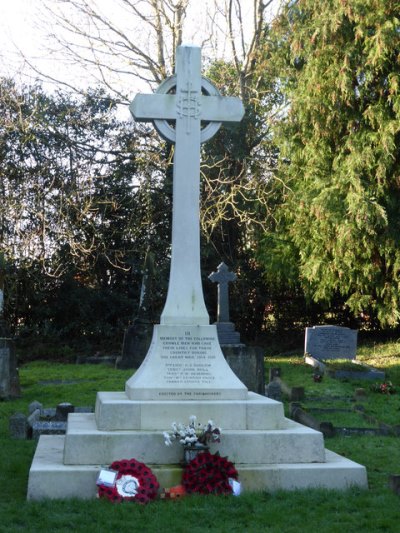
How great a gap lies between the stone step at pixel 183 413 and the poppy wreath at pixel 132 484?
2.05ft

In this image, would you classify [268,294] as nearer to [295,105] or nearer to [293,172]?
[293,172]

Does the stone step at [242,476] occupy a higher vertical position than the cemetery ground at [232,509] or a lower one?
higher

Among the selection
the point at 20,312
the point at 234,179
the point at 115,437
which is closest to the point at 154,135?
the point at 234,179

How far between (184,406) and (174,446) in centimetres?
51

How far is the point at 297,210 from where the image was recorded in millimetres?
22500

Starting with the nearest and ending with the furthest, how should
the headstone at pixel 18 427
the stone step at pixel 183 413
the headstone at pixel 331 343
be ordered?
the stone step at pixel 183 413, the headstone at pixel 18 427, the headstone at pixel 331 343

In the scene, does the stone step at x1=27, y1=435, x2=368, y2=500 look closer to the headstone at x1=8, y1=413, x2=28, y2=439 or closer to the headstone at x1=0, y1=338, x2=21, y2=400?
the headstone at x1=8, y1=413, x2=28, y2=439

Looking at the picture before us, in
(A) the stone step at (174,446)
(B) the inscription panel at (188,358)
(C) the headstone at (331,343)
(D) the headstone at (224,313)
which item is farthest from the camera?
(C) the headstone at (331,343)

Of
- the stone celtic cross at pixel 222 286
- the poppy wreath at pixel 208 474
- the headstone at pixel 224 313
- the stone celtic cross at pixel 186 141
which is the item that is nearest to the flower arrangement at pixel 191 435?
the poppy wreath at pixel 208 474

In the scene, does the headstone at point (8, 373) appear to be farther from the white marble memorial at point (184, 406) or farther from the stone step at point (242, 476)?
the stone step at point (242, 476)

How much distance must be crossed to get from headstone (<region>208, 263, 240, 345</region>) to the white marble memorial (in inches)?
266

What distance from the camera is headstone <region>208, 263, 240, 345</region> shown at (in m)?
15.1

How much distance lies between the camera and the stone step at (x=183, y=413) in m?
7.40

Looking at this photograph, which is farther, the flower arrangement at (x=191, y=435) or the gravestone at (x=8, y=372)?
the gravestone at (x=8, y=372)
